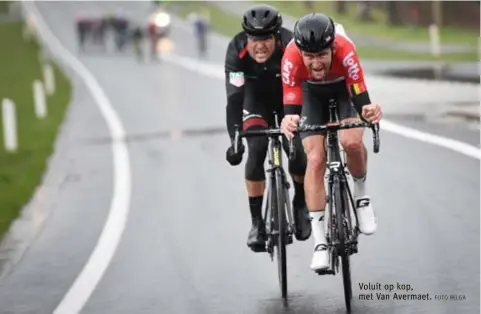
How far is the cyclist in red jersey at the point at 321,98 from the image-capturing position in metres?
7.99

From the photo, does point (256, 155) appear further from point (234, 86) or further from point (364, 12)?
point (364, 12)

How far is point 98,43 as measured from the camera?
6588cm

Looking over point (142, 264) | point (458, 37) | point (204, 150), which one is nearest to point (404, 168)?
point (204, 150)

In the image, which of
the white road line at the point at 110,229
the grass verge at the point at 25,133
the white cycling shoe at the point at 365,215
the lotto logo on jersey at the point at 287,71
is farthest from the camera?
the grass verge at the point at 25,133

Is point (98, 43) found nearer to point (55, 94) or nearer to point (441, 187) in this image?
point (55, 94)

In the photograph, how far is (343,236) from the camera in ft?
26.5

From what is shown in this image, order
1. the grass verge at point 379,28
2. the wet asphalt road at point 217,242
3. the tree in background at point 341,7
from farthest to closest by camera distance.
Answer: the tree in background at point 341,7
the grass verge at point 379,28
the wet asphalt road at point 217,242

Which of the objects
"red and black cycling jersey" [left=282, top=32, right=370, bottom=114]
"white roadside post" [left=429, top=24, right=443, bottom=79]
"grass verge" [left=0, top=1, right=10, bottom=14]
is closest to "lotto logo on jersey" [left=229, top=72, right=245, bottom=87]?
"red and black cycling jersey" [left=282, top=32, right=370, bottom=114]

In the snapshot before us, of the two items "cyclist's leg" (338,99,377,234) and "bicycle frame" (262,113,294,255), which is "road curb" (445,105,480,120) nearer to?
"bicycle frame" (262,113,294,255)

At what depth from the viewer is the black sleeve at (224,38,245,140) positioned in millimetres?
9156

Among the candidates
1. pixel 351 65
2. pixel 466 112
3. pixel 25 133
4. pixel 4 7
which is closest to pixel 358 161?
pixel 351 65

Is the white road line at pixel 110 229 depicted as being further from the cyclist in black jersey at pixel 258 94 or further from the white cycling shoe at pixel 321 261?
the white cycling shoe at pixel 321 261

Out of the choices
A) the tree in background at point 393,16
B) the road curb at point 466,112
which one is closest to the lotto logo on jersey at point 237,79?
the road curb at point 466,112

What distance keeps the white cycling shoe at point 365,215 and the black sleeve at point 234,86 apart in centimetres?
104
